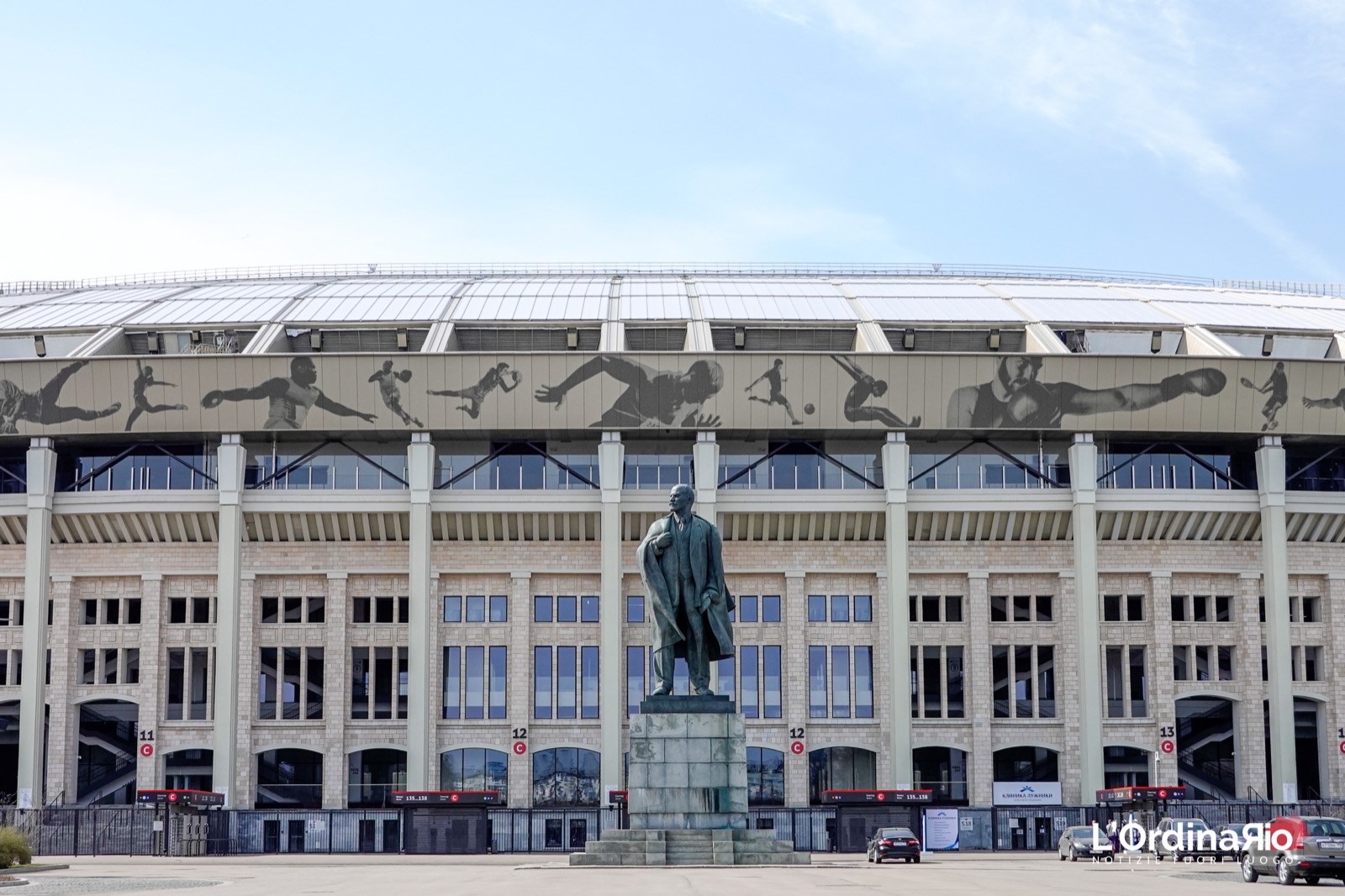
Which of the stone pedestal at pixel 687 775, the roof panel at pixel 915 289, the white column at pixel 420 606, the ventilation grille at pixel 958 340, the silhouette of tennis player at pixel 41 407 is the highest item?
the roof panel at pixel 915 289

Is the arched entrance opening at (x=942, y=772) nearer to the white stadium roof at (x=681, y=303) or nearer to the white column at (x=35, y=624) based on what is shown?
the white stadium roof at (x=681, y=303)

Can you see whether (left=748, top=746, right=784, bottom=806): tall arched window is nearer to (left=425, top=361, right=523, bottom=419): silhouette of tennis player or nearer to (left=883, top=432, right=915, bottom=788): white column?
(left=883, top=432, right=915, bottom=788): white column

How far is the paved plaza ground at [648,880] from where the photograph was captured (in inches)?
966

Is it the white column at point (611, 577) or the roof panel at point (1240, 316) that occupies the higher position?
the roof panel at point (1240, 316)

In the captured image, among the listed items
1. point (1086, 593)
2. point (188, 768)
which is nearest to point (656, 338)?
point (1086, 593)

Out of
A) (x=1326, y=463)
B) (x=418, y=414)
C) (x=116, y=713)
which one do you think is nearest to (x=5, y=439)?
(x=116, y=713)

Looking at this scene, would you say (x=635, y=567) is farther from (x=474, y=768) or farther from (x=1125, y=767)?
(x=1125, y=767)

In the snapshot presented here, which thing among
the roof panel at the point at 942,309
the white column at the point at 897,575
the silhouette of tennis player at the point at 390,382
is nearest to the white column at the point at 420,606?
the silhouette of tennis player at the point at 390,382

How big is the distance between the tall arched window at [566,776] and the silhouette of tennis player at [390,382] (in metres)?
14.7

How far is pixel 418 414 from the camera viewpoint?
61531mm

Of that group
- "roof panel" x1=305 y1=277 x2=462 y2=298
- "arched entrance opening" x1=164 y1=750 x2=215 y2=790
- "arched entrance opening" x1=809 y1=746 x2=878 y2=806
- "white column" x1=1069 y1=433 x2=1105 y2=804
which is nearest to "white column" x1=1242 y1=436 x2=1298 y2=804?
"white column" x1=1069 y1=433 x2=1105 y2=804

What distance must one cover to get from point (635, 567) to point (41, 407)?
949 inches

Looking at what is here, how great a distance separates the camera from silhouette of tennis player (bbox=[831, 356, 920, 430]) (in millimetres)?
61188

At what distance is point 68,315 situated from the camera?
7006 centimetres
